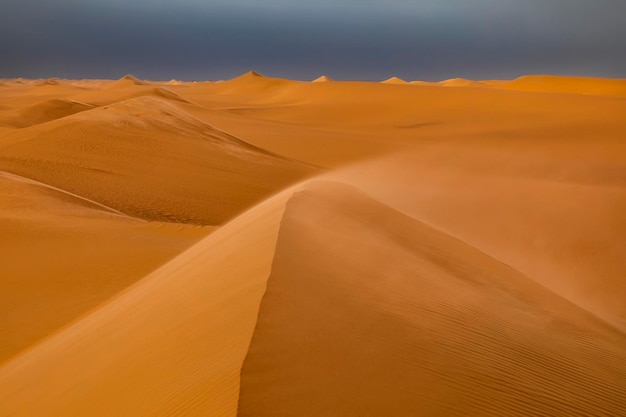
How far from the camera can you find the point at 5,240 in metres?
8.54

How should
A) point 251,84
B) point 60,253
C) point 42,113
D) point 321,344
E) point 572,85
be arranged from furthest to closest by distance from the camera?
point 251,84 → point 572,85 → point 42,113 → point 60,253 → point 321,344

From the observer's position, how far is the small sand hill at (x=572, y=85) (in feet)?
175

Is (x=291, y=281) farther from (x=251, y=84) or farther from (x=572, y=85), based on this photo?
(x=251, y=84)

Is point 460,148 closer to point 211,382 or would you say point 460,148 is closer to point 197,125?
point 197,125

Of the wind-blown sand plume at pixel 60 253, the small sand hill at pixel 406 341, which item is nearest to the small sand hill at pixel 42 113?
the wind-blown sand plume at pixel 60 253

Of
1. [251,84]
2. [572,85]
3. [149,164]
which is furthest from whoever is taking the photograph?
[251,84]

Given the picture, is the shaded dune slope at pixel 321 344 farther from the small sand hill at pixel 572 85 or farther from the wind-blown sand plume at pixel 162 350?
the small sand hill at pixel 572 85

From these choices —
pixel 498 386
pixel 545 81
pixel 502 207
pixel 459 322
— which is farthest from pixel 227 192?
pixel 545 81

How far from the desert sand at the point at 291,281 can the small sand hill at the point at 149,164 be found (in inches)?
3.0

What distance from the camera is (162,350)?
11.9 feet

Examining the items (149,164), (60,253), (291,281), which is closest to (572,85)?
(149,164)

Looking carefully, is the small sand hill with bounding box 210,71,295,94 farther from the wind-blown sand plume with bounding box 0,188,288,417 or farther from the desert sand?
the wind-blown sand plume with bounding box 0,188,288,417

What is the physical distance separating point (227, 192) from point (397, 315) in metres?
9.88

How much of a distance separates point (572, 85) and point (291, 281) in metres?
62.5
